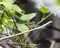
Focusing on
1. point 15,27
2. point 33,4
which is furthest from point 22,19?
point 33,4

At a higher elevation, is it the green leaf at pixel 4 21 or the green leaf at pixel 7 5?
the green leaf at pixel 7 5

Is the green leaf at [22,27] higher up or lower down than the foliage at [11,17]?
lower down

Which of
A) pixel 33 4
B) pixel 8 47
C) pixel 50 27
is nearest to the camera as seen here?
pixel 8 47

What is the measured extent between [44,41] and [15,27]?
3.55ft

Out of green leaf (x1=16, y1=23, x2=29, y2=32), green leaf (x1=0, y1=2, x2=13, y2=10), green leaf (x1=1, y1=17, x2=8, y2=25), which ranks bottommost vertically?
green leaf (x1=16, y1=23, x2=29, y2=32)

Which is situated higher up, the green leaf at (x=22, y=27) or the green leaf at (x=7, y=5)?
the green leaf at (x=7, y=5)

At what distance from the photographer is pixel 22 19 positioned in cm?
81

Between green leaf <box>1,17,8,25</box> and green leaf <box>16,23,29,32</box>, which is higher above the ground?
green leaf <box>1,17,8,25</box>

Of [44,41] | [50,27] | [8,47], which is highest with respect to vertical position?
[50,27]

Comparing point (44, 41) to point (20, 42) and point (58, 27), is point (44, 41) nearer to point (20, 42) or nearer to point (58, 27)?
point (58, 27)

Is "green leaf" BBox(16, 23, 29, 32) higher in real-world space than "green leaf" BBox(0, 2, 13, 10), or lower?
lower

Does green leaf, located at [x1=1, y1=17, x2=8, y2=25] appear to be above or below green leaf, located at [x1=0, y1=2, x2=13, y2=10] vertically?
below

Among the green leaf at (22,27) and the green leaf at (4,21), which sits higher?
the green leaf at (4,21)

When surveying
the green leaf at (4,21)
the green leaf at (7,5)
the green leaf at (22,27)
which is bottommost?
the green leaf at (22,27)
